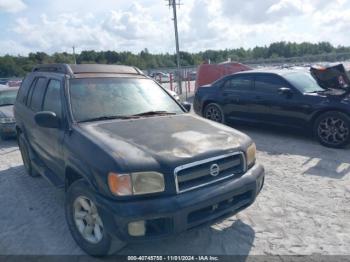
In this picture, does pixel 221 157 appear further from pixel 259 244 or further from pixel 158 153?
pixel 259 244

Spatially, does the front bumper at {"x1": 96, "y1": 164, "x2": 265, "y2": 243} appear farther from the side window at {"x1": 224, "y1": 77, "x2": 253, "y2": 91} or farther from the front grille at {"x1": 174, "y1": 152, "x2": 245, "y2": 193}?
the side window at {"x1": 224, "y1": 77, "x2": 253, "y2": 91}

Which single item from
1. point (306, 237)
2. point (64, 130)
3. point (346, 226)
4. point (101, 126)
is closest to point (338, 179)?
point (346, 226)

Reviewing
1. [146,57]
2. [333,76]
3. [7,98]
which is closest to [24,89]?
[7,98]

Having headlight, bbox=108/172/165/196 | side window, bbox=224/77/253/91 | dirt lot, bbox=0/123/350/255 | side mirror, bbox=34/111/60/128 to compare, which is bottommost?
dirt lot, bbox=0/123/350/255

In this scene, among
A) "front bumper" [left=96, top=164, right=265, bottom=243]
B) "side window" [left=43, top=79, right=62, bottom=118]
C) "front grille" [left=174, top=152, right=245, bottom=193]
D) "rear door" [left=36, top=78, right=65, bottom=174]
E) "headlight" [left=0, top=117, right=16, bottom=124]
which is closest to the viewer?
"front bumper" [left=96, top=164, right=265, bottom=243]

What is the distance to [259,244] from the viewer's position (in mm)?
3342

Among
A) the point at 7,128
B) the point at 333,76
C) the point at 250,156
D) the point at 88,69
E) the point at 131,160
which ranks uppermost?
the point at 88,69

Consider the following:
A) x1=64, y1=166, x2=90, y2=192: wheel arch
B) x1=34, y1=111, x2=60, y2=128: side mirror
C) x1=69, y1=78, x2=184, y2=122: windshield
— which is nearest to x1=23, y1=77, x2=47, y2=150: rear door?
x1=69, y1=78, x2=184, y2=122: windshield

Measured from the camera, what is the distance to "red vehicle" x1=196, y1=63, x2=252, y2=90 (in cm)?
1502

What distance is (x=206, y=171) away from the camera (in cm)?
300

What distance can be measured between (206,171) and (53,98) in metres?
2.29

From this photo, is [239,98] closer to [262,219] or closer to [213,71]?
[262,219]

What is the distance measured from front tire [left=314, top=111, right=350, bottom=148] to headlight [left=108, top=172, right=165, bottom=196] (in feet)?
16.1

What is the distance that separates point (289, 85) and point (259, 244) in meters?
4.76
